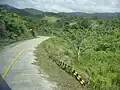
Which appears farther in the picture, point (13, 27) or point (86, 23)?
point (86, 23)

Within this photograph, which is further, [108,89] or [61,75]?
[61,75]

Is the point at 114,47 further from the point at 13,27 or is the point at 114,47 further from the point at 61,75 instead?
the point at 61,75

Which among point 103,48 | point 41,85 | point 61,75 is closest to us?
point 41,85

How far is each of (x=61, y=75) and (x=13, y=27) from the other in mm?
31451

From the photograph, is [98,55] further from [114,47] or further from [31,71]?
[31,71]

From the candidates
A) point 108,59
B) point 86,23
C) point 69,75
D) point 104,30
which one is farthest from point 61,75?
point 86,23

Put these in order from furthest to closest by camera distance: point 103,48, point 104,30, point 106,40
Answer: point 104,30 < point 106,40 < point 103,48

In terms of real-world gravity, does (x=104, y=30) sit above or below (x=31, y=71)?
below

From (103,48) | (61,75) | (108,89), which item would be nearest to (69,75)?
(61,75)

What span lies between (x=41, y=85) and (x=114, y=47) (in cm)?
3768

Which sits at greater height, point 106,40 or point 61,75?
point 61,75

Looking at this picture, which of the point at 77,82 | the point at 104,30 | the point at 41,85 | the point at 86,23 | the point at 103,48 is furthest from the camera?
the point at 86,23

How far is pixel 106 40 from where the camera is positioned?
58531 mm

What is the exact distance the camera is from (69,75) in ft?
58.0
